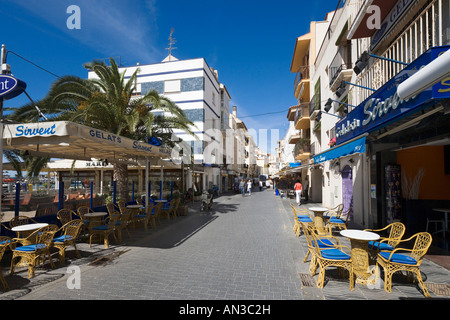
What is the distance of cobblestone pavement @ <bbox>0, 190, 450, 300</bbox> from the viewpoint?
4137 millimetres

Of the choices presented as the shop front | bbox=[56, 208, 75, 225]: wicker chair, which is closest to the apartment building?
bbox=[56, 208, 75, 225]: wicker chair

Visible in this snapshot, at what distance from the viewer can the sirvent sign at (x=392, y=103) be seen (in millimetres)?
3875

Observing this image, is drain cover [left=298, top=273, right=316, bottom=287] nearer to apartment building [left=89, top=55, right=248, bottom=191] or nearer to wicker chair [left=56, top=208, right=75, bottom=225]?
wicker chair [left=56, top=208, right=75, bottom=225]

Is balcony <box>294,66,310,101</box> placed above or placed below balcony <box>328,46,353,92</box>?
Answer: above

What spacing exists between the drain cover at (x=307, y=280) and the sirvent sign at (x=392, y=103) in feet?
11.8

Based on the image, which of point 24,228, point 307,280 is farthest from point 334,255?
point 24,228

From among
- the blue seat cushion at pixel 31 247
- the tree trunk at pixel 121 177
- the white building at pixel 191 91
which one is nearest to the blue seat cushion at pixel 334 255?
the blue seat cushion at pixel 31 247

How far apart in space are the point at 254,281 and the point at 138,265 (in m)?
2.66

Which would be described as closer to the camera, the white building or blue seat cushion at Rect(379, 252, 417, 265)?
blue seat cushion at Rect(379, 252, 417, 265)

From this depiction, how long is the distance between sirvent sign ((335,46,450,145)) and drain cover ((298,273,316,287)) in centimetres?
359

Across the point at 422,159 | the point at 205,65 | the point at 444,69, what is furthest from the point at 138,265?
the point at 205,65

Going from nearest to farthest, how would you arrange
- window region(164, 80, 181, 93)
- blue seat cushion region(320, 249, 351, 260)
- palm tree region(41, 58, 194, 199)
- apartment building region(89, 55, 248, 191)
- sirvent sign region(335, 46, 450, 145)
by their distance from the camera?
sirvent sign region(335, 46, 450, 145) → blue seat cushion region(320, 249, 351, 260) → palm tree region(41, 58, 194, 199) → apartment building region(89, 55, 248, 191) → window region(164, 80, 181, 93)

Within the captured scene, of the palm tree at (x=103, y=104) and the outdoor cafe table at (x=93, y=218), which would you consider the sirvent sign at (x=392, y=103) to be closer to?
the palm tree at (x=103, y=104)

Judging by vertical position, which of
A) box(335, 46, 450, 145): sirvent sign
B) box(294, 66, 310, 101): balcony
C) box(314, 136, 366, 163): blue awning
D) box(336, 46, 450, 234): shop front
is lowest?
box(336, 46, 450, 234): shop front
